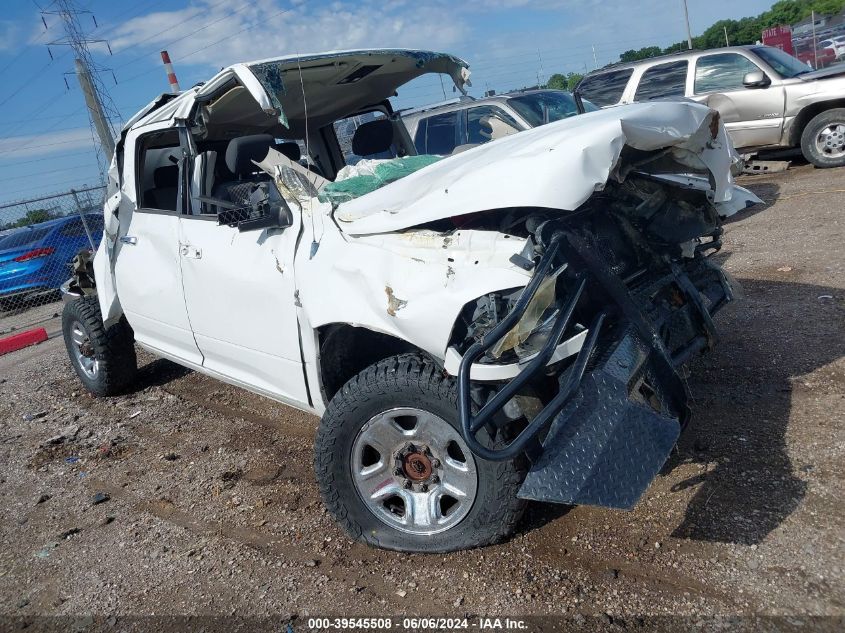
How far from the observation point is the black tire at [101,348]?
5305 mm

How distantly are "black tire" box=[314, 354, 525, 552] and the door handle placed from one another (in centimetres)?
138

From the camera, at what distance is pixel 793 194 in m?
8.54

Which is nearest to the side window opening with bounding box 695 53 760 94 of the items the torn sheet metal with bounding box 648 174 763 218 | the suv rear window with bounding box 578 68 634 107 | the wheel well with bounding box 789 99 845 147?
the wheel well with bounding box 789 99 845 147

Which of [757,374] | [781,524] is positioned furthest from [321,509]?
[757,374]

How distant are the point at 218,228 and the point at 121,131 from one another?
1.62m

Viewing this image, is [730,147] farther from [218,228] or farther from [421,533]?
[218,228]

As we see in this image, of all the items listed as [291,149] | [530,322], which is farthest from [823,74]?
[530,322]

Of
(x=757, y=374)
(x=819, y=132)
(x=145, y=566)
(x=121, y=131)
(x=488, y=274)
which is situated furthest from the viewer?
(x=819, y=132)

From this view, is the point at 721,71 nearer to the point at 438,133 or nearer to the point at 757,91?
the point at 757,91

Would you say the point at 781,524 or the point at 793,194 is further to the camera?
the point at 793,194

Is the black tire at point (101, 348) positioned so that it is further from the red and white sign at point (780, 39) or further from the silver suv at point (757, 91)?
the red and white sign at point (780, 39)

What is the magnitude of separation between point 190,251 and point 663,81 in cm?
877

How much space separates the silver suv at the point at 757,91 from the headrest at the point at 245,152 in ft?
23.6

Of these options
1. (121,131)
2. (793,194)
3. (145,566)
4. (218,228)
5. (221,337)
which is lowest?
(793,194)
